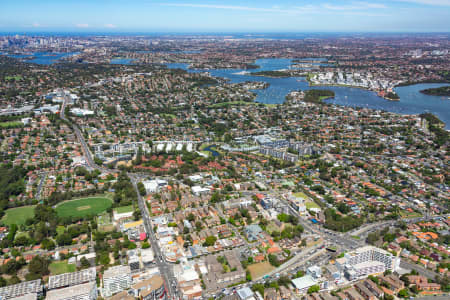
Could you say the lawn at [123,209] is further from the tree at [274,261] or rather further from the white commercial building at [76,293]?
the tree at [274,261]

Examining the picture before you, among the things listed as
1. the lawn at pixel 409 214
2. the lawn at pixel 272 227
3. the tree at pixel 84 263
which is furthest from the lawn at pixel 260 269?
the lawn at pixel 409 214

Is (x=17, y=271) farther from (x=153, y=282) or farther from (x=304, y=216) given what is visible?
(x=304, y=216)

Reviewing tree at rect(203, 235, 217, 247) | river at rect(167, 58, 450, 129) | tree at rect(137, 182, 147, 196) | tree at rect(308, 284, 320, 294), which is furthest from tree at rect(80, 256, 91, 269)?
river at rect(167, 58, 450, 129)

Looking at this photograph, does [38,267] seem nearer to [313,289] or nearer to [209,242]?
[209,242]

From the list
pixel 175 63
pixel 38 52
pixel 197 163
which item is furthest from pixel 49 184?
pixel 38 52

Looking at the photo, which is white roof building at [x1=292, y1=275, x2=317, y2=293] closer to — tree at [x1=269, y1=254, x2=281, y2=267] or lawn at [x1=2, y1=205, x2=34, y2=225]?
tree at [x1=269, y1=254, x2=281, y2=267]

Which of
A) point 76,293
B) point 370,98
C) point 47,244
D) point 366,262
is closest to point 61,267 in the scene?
point 47,244
